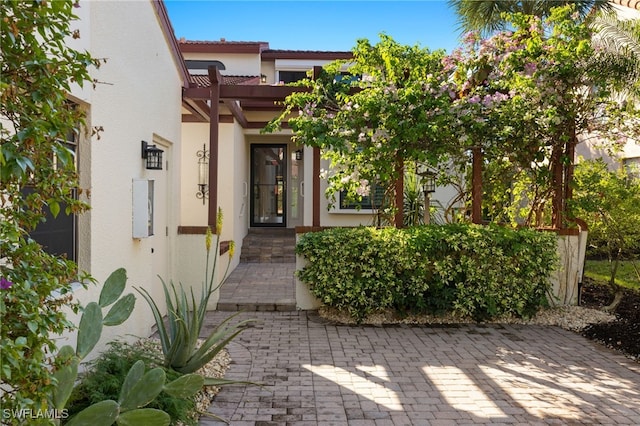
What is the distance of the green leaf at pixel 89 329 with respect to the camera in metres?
3.15

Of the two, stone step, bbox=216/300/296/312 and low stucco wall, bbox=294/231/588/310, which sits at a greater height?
low stucco wall, bbox=294/231/588/310

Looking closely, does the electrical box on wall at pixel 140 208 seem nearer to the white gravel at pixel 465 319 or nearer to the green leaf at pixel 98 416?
the white gravel at pixel 465 319

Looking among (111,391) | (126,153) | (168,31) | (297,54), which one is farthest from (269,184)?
(111,391)

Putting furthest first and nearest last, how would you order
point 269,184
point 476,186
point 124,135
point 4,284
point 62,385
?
point 269,184 < point 476,186 < point 124,135 < point 62,385 < point 4,284

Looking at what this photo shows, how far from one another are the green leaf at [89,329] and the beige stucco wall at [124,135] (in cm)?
125

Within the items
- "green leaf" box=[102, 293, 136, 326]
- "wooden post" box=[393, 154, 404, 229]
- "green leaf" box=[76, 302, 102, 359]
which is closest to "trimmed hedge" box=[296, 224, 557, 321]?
"wooden post" box=[393, 154, 404, 229]

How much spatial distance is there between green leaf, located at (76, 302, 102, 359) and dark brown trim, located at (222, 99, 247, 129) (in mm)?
6284

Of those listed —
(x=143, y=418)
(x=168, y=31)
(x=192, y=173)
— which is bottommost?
(x=143, y=418)

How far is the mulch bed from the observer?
612 centimetres

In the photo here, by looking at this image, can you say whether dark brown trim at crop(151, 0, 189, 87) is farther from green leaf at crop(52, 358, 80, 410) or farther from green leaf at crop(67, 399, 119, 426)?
green leaf at crop(67, 399, 119, 426)

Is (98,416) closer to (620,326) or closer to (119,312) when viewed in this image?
(119,312)

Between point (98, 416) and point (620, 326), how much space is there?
22.3 ft

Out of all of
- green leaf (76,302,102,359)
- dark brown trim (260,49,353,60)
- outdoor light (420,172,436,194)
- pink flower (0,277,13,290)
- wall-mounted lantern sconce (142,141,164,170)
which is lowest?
green leaf (76,302,102,359)

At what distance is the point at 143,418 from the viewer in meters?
2.84
